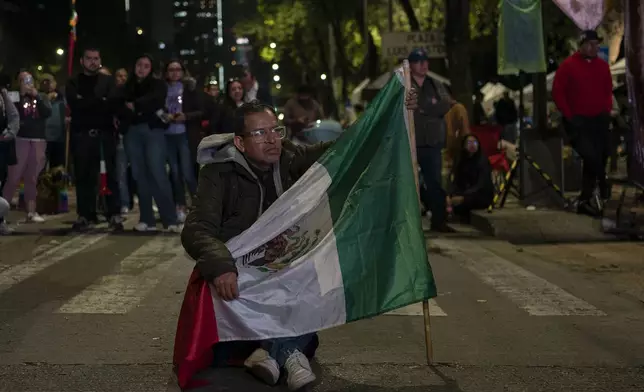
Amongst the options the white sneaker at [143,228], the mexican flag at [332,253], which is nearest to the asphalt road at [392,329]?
the mexican flag at [332,253]

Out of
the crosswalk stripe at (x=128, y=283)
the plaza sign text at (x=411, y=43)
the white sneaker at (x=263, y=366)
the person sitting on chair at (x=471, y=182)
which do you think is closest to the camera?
the white sneaker at (x=263, y=366)

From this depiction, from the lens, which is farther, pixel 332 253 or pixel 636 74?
pixel 636 74

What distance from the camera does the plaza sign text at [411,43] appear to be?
861 inches

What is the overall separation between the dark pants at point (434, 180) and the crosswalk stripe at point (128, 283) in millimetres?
3015

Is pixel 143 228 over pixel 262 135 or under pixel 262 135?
under

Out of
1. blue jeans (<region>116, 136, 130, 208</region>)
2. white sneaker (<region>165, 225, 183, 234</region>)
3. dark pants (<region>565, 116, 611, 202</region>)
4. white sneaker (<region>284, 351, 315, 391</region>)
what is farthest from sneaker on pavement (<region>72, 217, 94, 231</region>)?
white sneaker (<region>284, 351, 315, 391</region>)

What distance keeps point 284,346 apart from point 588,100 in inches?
347

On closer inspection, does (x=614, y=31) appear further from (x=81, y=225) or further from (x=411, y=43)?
(x=81, y=225)

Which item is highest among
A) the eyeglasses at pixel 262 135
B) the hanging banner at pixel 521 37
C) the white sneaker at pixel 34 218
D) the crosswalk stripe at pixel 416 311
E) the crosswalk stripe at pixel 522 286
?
the hanging banner at pixel 521 37

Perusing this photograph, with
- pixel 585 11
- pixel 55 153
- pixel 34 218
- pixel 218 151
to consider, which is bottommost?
pixel 34 218

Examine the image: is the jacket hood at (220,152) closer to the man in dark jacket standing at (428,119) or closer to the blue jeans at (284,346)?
the blue jeans at (284,346)

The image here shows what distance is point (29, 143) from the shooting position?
46.8 ft

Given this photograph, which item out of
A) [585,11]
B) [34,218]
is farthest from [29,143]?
[585,11]

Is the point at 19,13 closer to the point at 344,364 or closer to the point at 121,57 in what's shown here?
the point at 121,57
